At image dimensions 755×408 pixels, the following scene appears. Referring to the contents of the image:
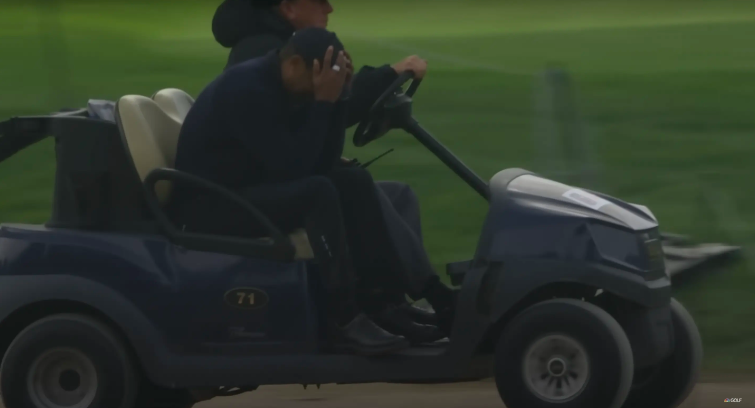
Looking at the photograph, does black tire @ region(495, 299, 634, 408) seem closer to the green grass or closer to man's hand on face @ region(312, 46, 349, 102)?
man's hand on face @ region(312, 46, 349, 102)

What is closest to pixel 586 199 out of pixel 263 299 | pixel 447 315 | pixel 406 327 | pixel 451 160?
pixel 451 160

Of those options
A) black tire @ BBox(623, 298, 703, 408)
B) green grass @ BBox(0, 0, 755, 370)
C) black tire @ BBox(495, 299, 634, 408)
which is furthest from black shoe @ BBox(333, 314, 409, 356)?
green grass @ BBox(0, 0, 755, 370)

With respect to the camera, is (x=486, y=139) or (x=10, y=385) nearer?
(x=10, y=385)

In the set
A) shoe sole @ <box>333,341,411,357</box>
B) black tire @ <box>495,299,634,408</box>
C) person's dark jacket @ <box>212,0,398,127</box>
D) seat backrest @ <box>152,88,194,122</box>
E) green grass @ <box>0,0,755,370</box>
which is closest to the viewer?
black tire @ <box>495,299,634,408</box>

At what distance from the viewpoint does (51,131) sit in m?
4.91

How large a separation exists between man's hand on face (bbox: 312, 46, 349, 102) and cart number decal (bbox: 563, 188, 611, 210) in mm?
801

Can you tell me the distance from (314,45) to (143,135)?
65 cm

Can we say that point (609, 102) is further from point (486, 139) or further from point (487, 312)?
point (487, 312)

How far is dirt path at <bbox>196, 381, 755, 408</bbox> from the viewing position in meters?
5.32

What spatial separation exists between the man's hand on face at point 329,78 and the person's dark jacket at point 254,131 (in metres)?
0.04

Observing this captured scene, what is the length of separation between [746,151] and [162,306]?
7038 mm

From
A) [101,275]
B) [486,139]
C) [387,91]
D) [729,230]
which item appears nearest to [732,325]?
[729,230]

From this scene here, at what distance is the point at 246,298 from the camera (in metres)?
4.75

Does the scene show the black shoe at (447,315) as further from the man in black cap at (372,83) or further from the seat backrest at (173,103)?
the seat backrest at (173,103)
